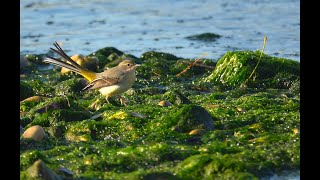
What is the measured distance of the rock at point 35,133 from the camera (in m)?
7.14

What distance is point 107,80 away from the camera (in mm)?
9430

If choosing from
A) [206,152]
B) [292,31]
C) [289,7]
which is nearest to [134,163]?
[206,152]

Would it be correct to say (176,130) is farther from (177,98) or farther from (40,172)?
(40,172)

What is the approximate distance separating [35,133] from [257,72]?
3752mm

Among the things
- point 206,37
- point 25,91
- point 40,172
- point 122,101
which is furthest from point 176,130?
point 206,37

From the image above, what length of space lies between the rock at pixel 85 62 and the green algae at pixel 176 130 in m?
0.94

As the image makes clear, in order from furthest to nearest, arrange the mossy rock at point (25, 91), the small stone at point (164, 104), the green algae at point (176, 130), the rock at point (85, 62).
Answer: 1. the rock at point (85, 62)
2. the mossy rock at point (25, 91)
3. the small stone at point (164, 104)
4. the green algae at point (176, 130)

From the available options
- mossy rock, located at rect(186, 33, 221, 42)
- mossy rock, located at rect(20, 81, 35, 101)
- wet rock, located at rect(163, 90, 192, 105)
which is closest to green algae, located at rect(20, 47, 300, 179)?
wet rock, located at rect(163, 90, 192, 105)

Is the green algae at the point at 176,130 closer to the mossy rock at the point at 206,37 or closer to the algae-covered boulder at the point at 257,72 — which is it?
the algae-covered boulder at the point at 257,72

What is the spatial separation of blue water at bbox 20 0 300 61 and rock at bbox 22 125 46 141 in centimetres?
568

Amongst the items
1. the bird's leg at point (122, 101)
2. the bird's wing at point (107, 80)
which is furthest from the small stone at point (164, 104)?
the bird's wing at point (107, 80)

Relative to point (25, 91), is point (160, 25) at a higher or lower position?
higher

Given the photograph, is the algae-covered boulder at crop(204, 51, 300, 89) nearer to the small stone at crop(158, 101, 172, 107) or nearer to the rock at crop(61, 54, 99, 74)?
the small stone at crop(158, 101, 172, 107)

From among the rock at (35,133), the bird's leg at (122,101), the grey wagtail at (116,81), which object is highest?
the grey wagtail at (116,81)
